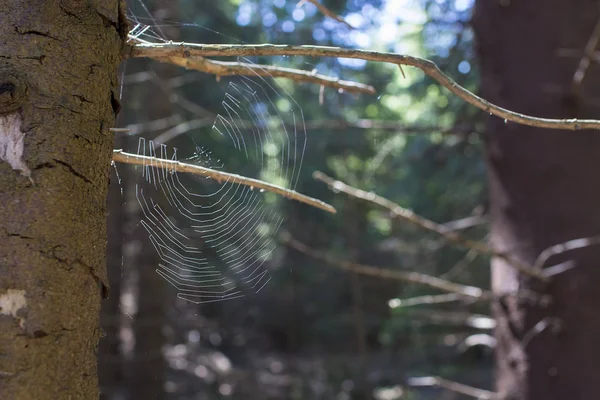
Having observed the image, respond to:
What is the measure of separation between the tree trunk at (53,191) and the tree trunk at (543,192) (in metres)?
2.24

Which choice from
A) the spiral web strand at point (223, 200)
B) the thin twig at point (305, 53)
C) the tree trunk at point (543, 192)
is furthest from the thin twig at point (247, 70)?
the tree trunk at point (543, 192)

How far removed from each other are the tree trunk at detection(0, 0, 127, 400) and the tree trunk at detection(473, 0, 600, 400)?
224cm

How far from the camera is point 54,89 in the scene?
97cm

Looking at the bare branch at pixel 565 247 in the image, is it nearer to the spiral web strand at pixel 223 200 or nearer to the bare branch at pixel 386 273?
the bare branch at pixel 386 273

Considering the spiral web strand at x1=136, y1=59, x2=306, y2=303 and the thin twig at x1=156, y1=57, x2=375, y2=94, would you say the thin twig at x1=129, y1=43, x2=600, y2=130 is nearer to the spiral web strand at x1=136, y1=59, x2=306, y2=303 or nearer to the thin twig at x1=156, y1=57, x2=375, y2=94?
the spiral web strand at x1=136, y1=59, x2=306, y2=303

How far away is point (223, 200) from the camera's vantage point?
518 centimetres

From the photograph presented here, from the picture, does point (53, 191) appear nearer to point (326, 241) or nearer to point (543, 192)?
point (543, 192)

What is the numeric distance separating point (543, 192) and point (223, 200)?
2960 mm

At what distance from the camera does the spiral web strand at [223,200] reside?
192cm

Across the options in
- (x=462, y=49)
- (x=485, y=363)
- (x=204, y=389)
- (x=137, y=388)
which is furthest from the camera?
(x=485, y=363)

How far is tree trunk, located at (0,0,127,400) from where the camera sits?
2.87ft

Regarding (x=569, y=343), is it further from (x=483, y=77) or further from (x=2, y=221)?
(x=2, y=221)

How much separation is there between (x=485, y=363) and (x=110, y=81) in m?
11.6

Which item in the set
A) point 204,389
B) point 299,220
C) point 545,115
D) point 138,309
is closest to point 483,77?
point 545,115
